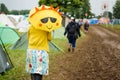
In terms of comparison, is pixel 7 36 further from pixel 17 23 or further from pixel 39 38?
pixel 17 23

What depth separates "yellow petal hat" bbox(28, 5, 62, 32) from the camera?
9.83m

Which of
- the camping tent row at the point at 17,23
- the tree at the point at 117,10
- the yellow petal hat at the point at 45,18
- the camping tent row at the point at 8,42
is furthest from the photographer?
the tree at the point at 117,10

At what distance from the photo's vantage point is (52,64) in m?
16.5

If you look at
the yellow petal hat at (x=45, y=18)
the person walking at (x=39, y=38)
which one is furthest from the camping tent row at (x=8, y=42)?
the yellow petal hat at (x=45, y=18)

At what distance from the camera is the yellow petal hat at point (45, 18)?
983 cm

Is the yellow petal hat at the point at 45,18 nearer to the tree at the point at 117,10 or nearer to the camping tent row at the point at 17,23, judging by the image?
the camping tent row at the point at 17,23

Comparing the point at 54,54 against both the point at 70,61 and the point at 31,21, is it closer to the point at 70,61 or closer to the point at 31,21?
the point at 70,61

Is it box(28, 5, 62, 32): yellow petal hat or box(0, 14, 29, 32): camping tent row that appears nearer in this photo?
box(28, 5, 62, 32): yellow petal hat

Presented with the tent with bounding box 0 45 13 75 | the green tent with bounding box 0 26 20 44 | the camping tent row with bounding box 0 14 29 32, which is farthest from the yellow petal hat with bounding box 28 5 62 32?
the camping tent row with bounding box 0 14 29 32

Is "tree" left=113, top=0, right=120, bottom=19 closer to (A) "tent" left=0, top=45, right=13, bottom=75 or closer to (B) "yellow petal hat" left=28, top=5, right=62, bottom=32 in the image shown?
(A) "tent" left=0, top=45, right=13, bottom=75

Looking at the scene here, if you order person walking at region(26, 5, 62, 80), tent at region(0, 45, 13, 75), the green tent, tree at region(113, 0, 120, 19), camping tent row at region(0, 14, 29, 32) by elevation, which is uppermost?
person walking at region(26, 5, 62, 80)

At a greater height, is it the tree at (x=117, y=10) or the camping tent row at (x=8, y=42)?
the camping tent row at (x=8, y=42)

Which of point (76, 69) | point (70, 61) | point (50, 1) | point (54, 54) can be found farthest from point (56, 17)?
point (50, 1)

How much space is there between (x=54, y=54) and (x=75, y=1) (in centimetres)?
6194
